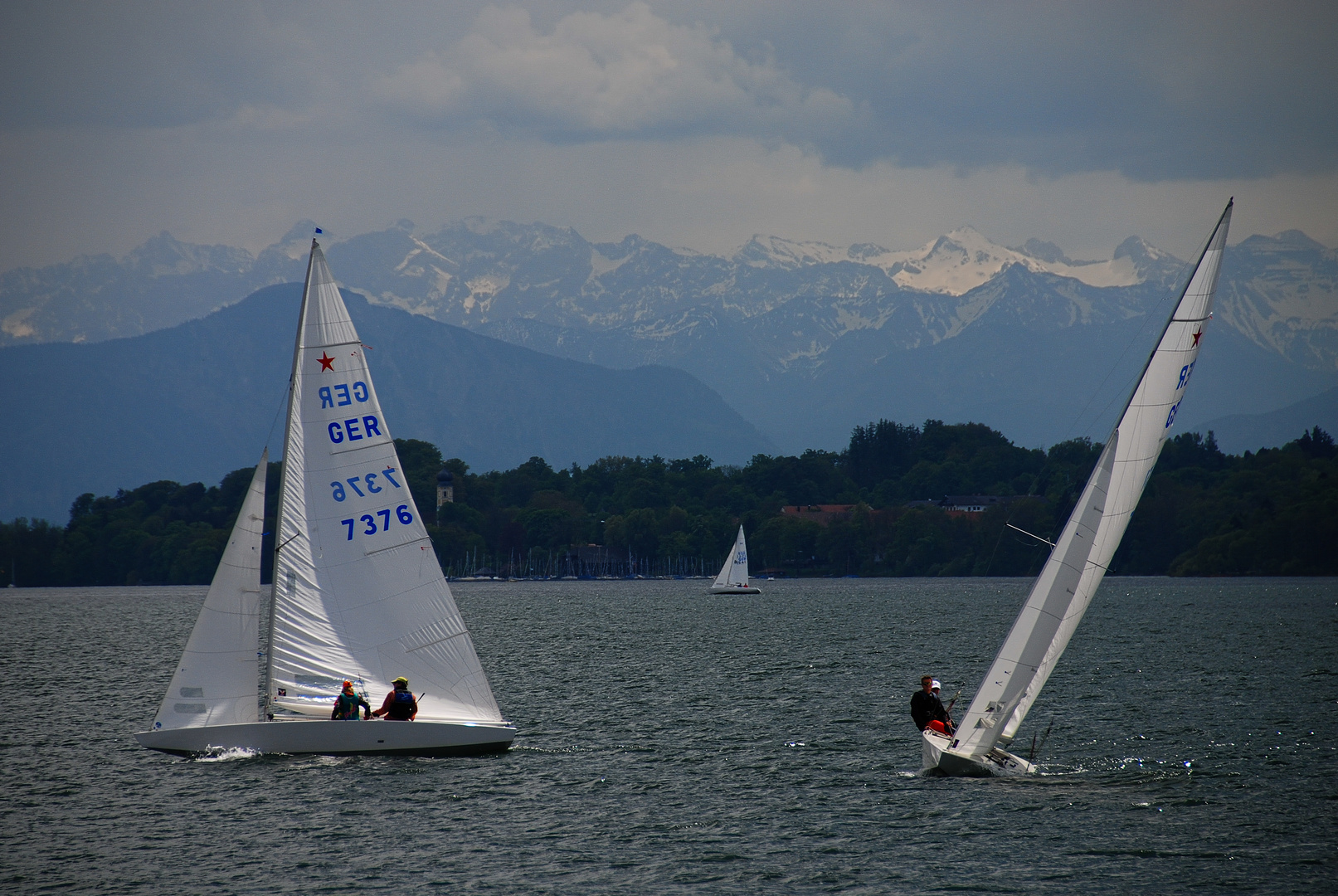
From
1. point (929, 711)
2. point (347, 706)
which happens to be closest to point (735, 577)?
point (929, 711)

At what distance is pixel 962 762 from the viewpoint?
3075 centimetres

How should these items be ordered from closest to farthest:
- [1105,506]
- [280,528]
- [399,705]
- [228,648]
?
[1105,506] < [280,528] < [228,648] < [399,705]

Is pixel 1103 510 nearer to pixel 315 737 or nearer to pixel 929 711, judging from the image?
pixel 929 711

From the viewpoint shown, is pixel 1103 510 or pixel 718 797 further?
pixel 718 797

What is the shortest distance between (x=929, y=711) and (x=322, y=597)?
13.8 meters

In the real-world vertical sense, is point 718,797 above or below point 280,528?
below

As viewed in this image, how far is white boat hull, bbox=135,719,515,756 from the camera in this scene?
101ft

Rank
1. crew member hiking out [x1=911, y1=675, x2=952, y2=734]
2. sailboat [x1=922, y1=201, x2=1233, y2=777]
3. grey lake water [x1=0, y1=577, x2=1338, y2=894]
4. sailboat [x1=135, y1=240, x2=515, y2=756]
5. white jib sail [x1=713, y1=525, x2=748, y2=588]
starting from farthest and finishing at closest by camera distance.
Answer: white jib sail [x1=713, y1=525, x2=748, y2=588], crew member hiking out [x1=911, y1=675, x2=952, y2=734], sailboat [x1=135, y1=240, x2=515, y2=756], sailboat [x1=922, y1=201, x2=1233, y2=777], grey lake water [x1=0, y1=577, x2=1338, y2=894]

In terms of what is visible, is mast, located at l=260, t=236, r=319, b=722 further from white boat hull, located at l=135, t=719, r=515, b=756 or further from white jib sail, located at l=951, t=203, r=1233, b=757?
white jib sail, located at l=951, t=203, r=1233, b=757

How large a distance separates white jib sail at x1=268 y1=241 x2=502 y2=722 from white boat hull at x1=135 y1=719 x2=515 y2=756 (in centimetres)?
56

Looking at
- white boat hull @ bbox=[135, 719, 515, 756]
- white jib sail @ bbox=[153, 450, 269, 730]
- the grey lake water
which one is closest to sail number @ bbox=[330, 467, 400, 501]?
white jib sail @ bbox=[153, 450, 269, 730]

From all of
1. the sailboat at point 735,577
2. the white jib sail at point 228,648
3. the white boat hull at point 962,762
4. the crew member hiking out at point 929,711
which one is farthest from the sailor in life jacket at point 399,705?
the sailboat at point 735,577

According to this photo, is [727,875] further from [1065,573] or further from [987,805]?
[1065,573]

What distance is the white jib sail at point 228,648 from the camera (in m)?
30.5
